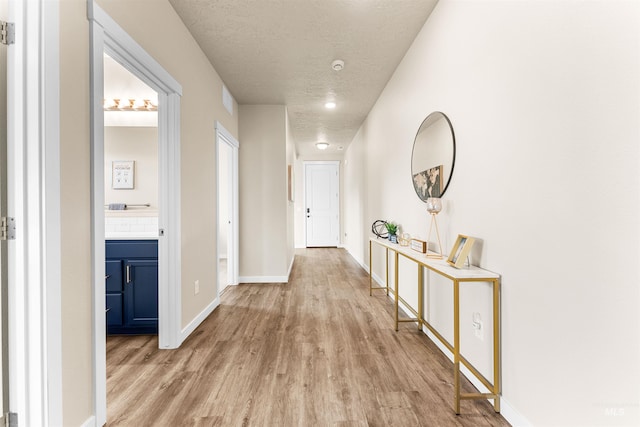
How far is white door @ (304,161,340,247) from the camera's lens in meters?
8.01

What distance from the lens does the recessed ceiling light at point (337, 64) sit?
117 inches

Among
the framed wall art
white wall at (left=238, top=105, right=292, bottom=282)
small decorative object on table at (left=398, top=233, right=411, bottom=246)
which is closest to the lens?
small decorative object on table at (left=398, top=233, right=411, bottom=246)

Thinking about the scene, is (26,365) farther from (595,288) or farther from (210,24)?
(210,24)

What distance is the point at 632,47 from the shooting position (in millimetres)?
889

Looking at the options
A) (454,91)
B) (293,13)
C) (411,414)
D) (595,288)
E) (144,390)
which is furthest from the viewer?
(293,13)

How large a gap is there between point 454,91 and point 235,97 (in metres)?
2.96

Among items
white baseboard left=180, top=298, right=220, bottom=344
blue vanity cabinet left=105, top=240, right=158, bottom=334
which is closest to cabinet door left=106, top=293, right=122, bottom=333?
blue vanity cabinet left=105, top=240, right=158, bottom=334

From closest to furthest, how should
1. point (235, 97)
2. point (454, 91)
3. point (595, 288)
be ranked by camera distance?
point (595, 288), point (454, 91), point (235, 97)

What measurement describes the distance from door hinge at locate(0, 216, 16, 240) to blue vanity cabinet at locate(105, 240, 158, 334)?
124cm

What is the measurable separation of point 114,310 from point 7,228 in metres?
1.52

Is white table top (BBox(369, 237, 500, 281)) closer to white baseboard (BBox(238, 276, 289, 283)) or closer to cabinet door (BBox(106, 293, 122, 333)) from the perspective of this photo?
cabinet door (BBox(106, 293, 122, 333))

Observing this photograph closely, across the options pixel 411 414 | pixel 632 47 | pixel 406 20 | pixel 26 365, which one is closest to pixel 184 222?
pixel 26 365

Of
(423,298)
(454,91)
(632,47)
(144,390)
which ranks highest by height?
(454,91)

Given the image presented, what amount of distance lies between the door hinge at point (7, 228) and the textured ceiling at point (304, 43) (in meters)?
1.88
